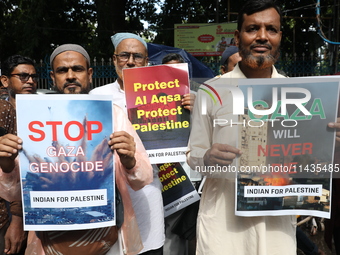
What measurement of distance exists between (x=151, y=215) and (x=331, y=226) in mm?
1405

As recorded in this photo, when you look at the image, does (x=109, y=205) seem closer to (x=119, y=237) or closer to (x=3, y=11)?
(x=119, y=237)

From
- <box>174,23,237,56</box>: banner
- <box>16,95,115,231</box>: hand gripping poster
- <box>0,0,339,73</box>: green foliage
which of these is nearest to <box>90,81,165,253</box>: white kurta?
<box>16,95,115,231</box>: hand gripping poster

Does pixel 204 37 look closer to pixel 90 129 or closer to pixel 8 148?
pixel 90 129

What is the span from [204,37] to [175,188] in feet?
30.5

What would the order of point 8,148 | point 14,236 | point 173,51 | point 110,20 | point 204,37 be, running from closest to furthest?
1. point 8,148
2. point 14,236
3. point 173,51
4. point 204,37
5. point 110,20

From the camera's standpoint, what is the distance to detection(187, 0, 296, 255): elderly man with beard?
1846 millimetres

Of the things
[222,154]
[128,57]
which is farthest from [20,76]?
[222,154]

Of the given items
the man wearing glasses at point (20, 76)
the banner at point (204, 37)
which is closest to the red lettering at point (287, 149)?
the man wearing glasses at point (20, 76)

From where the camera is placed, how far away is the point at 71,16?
13516mm

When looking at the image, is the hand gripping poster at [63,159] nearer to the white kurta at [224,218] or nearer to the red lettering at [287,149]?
the white kurta at [224,218]

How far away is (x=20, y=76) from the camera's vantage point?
3414mm

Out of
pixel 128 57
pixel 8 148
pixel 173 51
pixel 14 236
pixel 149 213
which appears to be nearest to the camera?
pixel 8 148

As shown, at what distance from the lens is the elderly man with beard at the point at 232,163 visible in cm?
185

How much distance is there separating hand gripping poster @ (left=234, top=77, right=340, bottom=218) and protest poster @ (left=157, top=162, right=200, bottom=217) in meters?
1.19
